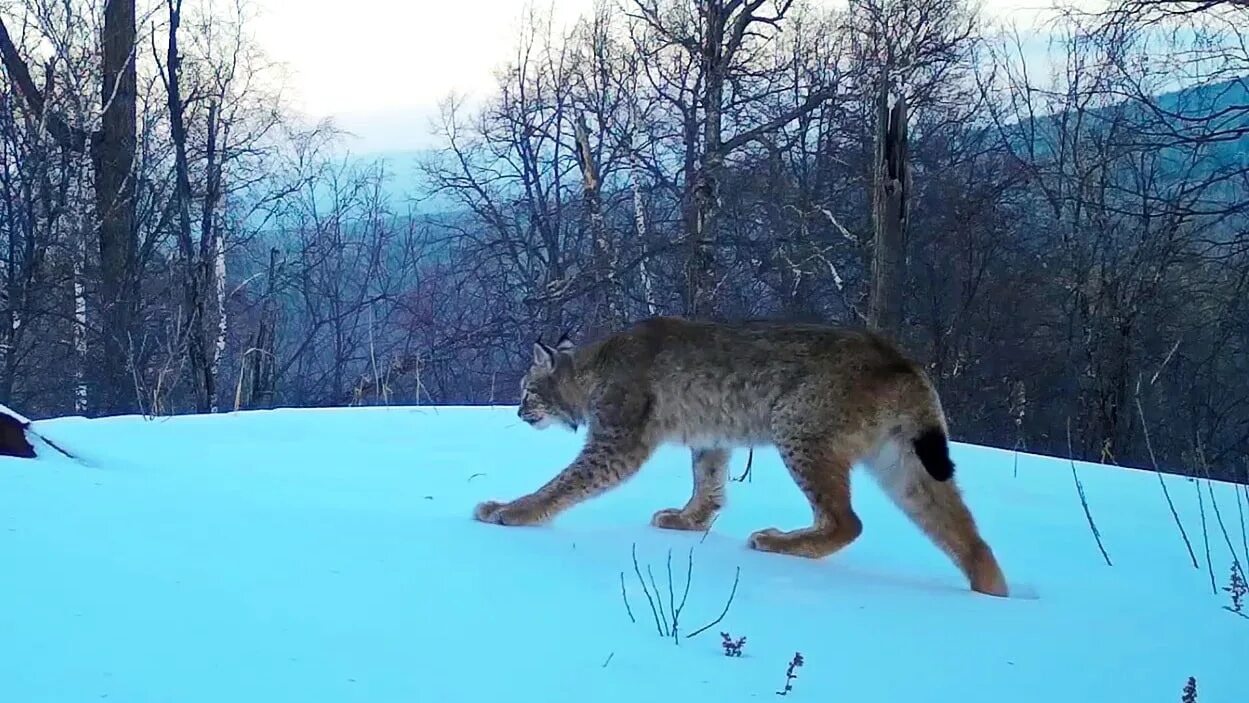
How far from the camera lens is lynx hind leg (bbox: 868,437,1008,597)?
4.25 m

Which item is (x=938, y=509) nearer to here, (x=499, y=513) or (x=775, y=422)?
(x=775, y=422)

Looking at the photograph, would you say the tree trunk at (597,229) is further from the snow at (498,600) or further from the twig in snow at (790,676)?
the twig in snow at (790,676)

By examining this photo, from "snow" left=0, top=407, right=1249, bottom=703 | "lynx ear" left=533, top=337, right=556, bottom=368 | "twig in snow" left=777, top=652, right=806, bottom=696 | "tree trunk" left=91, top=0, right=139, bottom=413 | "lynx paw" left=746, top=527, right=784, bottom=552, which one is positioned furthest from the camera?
"tree trunk" left=91, top=0, right=139, bottom=413

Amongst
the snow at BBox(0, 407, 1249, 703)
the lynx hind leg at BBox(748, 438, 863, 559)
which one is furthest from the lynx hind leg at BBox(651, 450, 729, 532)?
the lynx hind leg at BBox(748, 438, 863, 559)

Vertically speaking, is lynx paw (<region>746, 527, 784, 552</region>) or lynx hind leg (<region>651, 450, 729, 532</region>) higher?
lynx hind leg (<region>651, 450, 729, 532</region>)

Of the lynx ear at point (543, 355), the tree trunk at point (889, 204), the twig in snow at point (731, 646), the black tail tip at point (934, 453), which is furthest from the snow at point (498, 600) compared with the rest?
the tree trunk at point (889, 204)

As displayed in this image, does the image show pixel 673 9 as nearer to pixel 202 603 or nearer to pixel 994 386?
pixel 994 386

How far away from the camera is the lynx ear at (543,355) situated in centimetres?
613

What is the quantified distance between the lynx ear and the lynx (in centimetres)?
2

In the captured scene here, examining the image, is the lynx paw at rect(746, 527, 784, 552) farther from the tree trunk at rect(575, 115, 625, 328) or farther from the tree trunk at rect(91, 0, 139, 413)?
the tree trunk at rect(91, 0, 139, 413)

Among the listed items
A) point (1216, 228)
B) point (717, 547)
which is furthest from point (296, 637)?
point (1216, 228)

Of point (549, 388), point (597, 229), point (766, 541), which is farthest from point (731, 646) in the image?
point (597, 229)

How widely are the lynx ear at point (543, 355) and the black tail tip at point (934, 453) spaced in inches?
87.2

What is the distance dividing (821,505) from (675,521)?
70cm
